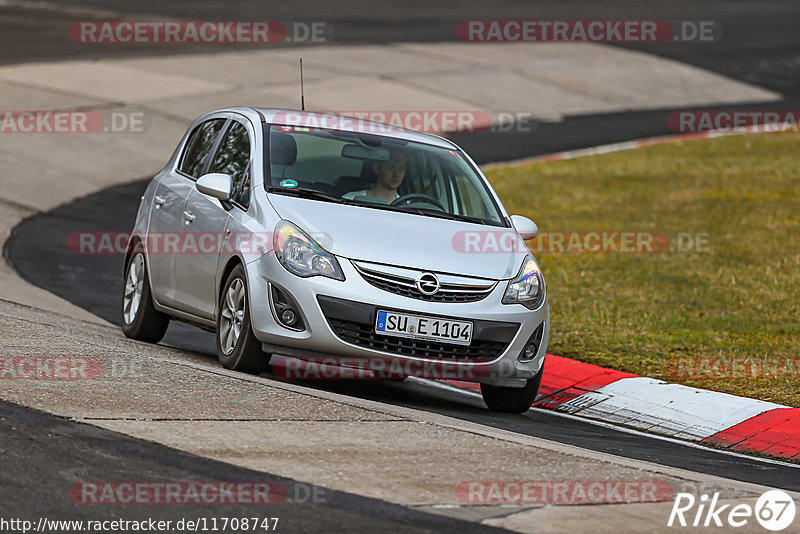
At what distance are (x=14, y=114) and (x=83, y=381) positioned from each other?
13.3 metres

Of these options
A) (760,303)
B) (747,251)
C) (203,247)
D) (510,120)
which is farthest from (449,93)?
(203,247)

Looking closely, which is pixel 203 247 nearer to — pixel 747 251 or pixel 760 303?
pixel 760 303

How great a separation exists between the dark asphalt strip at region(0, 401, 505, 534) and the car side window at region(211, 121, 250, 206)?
2.66m

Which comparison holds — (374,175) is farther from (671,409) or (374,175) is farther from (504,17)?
(504,17)

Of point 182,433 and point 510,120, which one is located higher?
point 510,120

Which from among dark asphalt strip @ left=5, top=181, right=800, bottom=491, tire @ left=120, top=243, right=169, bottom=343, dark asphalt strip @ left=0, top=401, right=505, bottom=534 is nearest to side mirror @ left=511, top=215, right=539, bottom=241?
dark asphalt strip @ left=5, top=181, right=800, bottom=491

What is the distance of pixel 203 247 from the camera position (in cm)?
899

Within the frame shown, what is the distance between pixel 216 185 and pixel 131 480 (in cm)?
322

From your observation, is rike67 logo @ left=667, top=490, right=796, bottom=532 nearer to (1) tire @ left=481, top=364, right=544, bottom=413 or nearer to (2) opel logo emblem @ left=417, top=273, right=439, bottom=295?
(2) opel logo emblem @ left=417, top=273, right=439, bottom=295

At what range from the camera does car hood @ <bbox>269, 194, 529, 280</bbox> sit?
26.6 ft

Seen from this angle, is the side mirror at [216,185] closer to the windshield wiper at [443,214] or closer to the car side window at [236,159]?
the car side window at [236,159]

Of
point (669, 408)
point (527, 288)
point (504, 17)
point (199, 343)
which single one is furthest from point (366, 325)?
point (504, 17)

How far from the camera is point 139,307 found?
1000 cm

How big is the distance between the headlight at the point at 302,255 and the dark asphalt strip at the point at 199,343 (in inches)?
43.0
